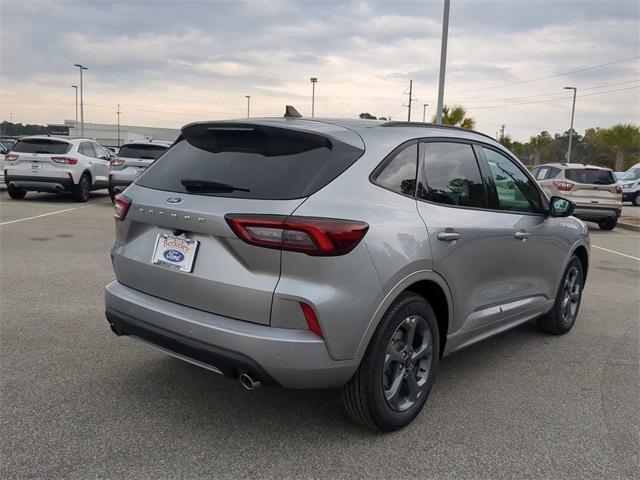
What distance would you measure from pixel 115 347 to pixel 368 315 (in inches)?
92.9

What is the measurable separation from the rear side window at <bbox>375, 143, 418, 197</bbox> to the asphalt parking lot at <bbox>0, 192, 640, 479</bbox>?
137cm

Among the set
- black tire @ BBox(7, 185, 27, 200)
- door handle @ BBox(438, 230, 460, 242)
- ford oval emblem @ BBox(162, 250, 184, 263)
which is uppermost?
door handle @ BBox(438, 230, 460, 242)

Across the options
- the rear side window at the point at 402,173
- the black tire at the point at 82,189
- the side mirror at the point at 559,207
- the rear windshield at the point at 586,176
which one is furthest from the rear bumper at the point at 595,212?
the black tire at the point at 82,189

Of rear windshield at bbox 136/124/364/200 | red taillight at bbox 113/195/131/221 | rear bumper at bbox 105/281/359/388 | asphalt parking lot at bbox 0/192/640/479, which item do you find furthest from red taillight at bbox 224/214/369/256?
asphalt parking lot at bbox 0/192/640/479

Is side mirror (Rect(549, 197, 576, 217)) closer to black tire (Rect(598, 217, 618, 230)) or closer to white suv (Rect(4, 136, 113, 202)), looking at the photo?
black tire (Rect(598, 217, 618, 230))

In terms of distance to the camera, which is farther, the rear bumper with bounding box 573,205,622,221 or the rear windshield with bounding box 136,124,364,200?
the rear bumper with bounding box 573,205,622,221

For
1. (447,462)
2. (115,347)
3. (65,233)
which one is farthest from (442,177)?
(65,233)

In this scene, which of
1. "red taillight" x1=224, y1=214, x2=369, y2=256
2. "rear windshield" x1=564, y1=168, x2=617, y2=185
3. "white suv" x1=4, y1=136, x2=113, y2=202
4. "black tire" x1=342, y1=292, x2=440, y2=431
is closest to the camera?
"red taillight" x1=224, y1=214, x2=369, y2=256

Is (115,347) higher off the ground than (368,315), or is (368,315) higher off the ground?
(368,315)

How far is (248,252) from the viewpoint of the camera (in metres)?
2.76

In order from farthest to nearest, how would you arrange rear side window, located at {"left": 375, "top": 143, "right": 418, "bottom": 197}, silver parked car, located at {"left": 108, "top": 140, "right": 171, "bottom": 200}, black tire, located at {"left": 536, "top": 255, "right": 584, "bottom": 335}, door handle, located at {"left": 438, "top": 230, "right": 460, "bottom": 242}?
silver parked car, located at {"left": 108, "top": 140, "right": 171, "bottom": 200}, black tire, located at {"left": 536, "top": 255, "right": 584, "bottom": 335}, door handle, located at {"left": 438, "top": 230, "right": 460, "bottom": 242}, rear side window, located at {"left": 375, "top": 143, "right": 418, "bottom": 197}

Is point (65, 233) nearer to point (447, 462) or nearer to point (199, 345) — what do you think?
point (199, 345)

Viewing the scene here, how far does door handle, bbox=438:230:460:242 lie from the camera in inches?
131

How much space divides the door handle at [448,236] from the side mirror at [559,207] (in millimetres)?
A: 1538
